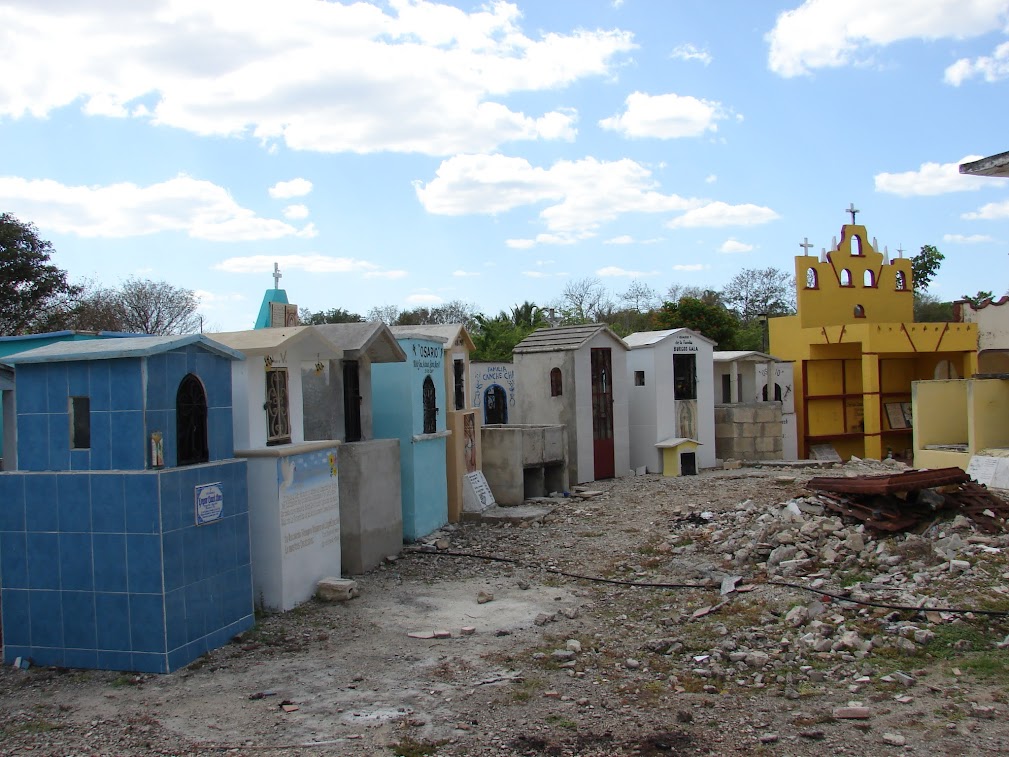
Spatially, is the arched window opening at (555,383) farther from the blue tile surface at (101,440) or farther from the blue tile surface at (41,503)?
the blue tile surface at (41,503)

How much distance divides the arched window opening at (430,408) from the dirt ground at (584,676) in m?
3.79

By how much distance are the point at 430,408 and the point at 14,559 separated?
26.3ft

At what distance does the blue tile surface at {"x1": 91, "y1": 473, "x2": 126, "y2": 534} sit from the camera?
8406 mm

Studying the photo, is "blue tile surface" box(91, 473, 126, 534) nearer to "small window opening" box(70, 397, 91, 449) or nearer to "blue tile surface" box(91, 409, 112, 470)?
"blue tile surface" box(91, 409, 112, 470)

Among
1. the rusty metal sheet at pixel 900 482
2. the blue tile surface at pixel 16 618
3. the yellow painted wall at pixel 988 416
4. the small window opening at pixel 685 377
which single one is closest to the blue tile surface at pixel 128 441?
the blue tile surface at pixel 16 618

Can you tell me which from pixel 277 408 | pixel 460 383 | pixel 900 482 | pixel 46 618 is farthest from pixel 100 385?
pixel 900 482

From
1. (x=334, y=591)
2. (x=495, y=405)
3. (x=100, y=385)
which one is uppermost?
(x=100, y=385)

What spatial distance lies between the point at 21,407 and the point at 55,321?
19.5 m

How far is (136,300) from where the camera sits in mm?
36969

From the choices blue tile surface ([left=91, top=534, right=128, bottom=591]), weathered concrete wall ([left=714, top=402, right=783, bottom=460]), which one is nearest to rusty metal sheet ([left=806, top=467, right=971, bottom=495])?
blue tile surface ([left=91, top=534, right=128, bottom=591])

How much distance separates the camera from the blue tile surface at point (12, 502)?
28.6 ft

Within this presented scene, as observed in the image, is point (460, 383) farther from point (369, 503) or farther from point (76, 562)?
point (76, 562)

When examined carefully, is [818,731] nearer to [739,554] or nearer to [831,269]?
[739,554]

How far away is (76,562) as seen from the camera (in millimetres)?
8602
